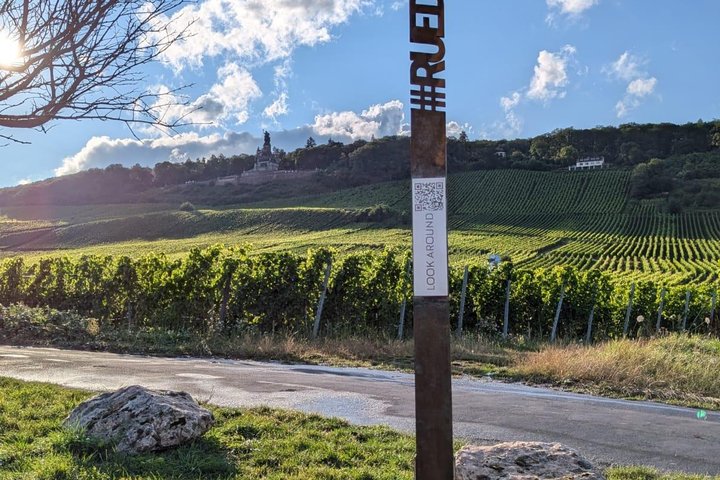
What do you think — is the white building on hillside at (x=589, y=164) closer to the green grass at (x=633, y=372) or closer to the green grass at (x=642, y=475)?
the green grass at (x=633, y=372)

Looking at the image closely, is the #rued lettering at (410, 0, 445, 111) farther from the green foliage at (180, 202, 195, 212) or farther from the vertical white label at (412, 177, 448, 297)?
the green foliage at (180, 202, 195, 212)

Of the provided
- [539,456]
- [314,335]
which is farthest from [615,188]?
[539,456]

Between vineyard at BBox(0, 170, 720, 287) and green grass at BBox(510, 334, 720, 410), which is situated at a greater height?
vineyard at BBox(0, 170, 720, 287)

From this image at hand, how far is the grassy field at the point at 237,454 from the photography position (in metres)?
4.41

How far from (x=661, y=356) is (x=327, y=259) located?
8.08 meters

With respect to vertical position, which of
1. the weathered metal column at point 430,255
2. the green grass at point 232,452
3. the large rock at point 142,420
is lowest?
the green grass at point 232,452

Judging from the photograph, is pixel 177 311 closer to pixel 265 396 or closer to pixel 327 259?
pixel 327 259

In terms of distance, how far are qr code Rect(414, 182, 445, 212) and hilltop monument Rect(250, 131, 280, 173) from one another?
152925 millimetres

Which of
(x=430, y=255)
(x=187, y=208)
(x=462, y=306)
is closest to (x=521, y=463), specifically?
(x=430, y=255)

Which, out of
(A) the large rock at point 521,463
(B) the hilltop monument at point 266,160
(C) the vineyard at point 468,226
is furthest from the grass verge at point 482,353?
(B) the hilltop monument at point 266,160

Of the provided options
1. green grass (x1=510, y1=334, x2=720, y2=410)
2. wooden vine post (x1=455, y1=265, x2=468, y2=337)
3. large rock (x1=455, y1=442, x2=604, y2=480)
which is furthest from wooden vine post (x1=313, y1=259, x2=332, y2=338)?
large rock (x1=455, y1=442, x2=604, y2=480)

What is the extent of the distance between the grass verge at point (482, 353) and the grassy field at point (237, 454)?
493 centimetres

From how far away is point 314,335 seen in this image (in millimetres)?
14859

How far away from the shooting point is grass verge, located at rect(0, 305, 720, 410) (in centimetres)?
938
